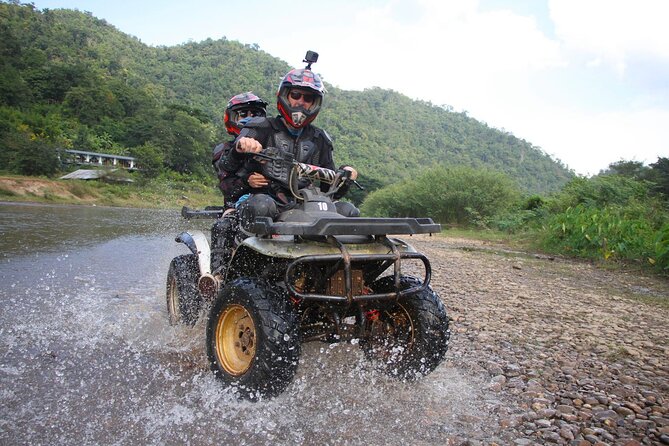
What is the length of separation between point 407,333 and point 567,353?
1973 mm

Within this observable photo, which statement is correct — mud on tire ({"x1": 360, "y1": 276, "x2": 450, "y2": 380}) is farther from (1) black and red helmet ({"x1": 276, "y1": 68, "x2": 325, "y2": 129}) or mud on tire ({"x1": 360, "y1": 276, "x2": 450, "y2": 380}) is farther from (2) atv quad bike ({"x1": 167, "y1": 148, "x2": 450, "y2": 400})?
(1) black and red helmet ({"x1": 276, "y1": 68, "x2": 325, "y2": 129})

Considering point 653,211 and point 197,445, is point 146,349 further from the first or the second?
point 653,211

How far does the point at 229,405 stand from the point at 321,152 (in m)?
2.40

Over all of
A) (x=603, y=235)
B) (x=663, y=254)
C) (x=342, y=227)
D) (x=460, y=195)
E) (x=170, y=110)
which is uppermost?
(x=170, y=110)

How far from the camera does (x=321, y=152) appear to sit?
183 inches

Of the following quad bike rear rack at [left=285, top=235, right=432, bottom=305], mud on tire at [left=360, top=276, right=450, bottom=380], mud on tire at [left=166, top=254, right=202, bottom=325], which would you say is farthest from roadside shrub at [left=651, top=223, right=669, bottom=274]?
mud on tire at [left=166, top=254, right=202, bottom=325]

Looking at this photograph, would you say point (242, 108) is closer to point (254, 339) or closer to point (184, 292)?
point (184, 292)

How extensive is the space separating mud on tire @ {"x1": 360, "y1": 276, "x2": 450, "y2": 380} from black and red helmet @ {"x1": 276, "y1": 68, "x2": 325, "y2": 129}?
1.57m

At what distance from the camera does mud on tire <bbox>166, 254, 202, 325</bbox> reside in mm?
5070

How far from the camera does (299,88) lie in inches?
166

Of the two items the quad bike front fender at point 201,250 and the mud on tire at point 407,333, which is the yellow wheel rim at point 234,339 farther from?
the quad bike front fender at point 201,250

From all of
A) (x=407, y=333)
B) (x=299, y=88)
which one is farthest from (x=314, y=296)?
(x=299, y=88)

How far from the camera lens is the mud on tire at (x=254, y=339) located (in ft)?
9.89

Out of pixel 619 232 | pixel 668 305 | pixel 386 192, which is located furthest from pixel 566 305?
pixel 386 192
